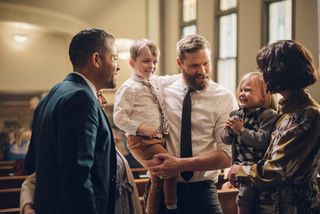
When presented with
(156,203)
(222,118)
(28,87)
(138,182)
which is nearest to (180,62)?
(222,118)

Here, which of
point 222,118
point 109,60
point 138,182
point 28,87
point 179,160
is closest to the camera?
point 109,60

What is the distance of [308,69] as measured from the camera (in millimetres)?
1792

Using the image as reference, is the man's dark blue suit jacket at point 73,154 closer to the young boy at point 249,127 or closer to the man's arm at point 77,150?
the man's arm at point 77,150

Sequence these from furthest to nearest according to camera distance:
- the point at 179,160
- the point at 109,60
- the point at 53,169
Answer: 1. the point at 179,160
2. the point at 109,60
3. the point at 53,169

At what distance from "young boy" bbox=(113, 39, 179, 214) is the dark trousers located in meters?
0.05

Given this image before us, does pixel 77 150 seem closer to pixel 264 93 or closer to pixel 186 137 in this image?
pixel 186 137

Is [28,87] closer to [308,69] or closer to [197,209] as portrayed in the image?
[197,209]

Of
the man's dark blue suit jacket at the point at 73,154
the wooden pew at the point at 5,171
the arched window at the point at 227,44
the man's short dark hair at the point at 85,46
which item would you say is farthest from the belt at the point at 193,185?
the arched window at the point at 227,44

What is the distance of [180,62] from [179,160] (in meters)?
0.51

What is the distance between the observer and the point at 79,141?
1.65 m

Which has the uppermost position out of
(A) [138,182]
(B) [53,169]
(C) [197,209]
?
(B) [53,169]

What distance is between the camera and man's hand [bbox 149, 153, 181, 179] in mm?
2248

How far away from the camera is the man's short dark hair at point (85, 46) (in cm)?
186

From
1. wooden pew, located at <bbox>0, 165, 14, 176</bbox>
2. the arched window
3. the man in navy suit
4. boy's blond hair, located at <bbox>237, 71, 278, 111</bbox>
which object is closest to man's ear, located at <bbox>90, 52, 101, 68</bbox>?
the man in navy suit
